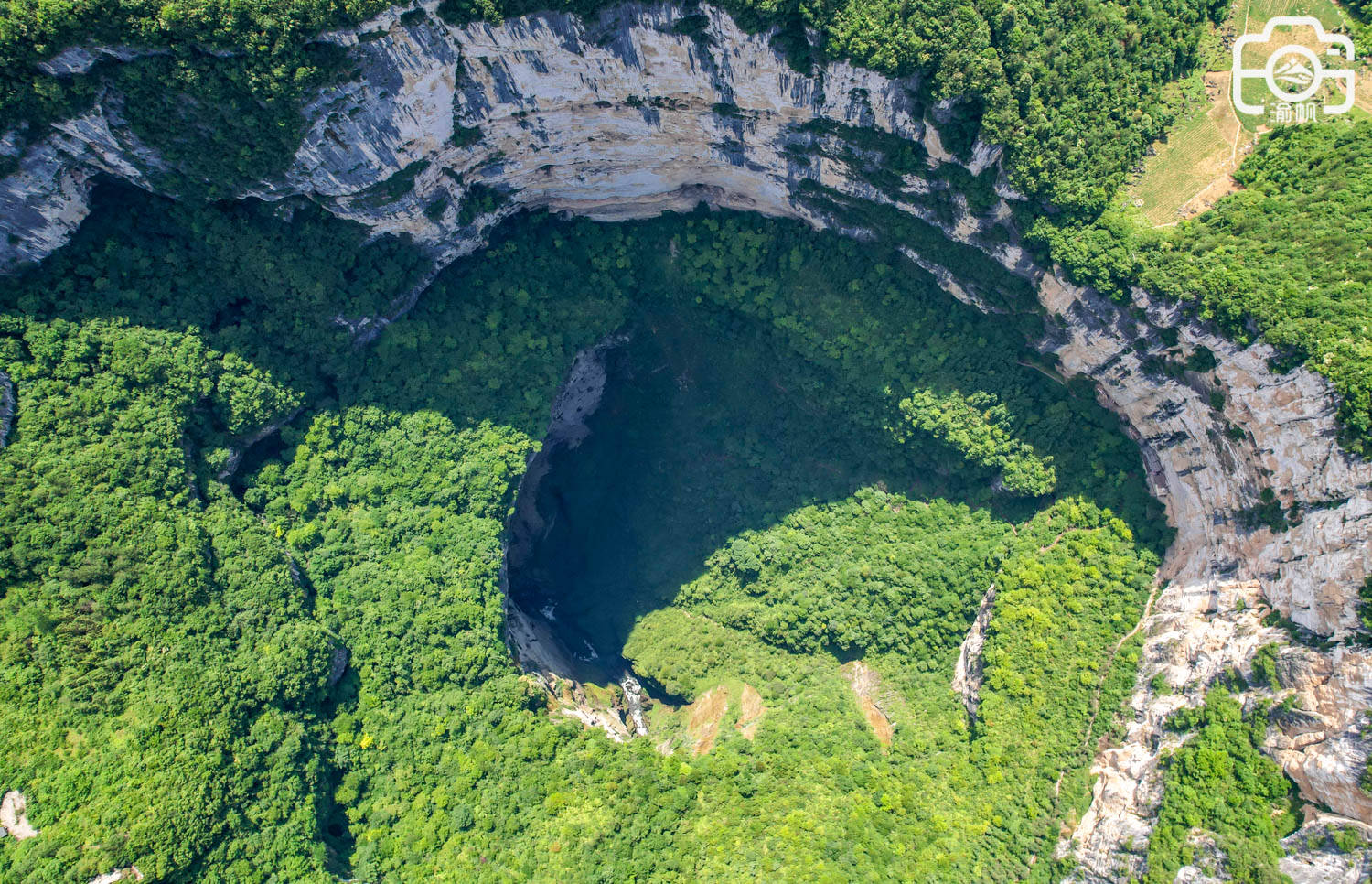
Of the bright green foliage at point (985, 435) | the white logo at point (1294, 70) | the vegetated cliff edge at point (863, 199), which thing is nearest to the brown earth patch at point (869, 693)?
the vegetated cliff edge at point (863, 199)

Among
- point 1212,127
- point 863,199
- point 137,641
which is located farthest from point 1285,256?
point 137,641

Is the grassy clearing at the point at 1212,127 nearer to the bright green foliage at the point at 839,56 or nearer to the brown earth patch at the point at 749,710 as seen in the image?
the bright green foliage at the point at 839,56

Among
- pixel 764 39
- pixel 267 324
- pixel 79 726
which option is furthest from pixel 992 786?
pixel 267 324

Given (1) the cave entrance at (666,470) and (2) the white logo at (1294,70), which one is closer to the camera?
(2) the white logo at (1294,70)

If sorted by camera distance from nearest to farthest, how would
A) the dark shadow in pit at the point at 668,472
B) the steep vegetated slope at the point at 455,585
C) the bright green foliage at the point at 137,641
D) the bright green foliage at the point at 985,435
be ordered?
the bright green foliage at the point at 137,641
the steep vegetated slope at the point at 455,585
the bright green foliage at the point at 985,435
the dark shadow in pit at the point at 668,472

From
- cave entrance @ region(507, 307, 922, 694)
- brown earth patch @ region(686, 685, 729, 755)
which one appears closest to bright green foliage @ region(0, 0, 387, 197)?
cave entrance @ region(507, 307, 922, 694)

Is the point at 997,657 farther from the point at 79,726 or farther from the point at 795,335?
the point at 79,726

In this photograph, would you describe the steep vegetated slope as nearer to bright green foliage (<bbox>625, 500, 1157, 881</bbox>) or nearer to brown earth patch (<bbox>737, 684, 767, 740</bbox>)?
bright green foliage (<bbox>625, 500, 1157, 881</bbox>)

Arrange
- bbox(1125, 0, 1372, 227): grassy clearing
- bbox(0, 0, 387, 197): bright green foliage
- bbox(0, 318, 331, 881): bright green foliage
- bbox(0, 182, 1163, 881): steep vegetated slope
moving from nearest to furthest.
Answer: bbox(0, 0, 387, 197): bright green foliage → bbox(0, 318, 331, 881): bright green foliage → bbox(0, 182, 1163, 881): steep vegetated slope → bbox(1125, 0, 1372, 227): grassy clearing
